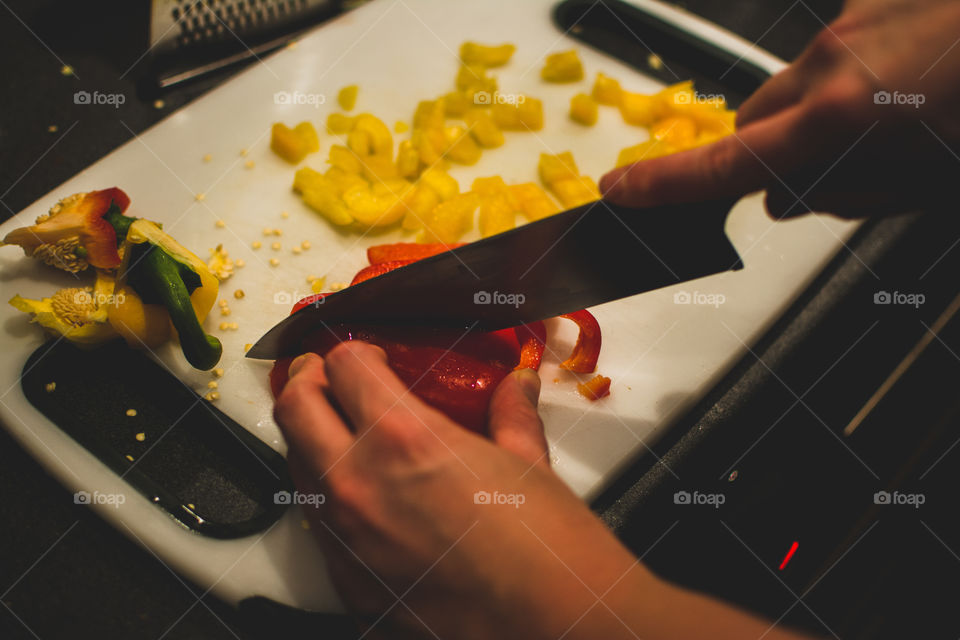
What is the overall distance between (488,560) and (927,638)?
2.85 feet

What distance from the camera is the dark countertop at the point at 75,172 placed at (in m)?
1.06

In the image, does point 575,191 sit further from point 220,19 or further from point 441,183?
point 220,19

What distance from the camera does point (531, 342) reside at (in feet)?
4.21

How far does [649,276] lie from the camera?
1110 millimetres

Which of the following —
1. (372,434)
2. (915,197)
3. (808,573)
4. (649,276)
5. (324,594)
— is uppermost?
(915,197)

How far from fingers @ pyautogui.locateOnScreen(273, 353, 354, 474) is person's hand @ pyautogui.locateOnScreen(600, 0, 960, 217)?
1.87 feet

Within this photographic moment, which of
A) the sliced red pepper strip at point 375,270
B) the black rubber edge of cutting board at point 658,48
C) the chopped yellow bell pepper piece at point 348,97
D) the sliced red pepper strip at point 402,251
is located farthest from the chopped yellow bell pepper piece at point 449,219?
the black rubber edge of cutting board at point 658,48

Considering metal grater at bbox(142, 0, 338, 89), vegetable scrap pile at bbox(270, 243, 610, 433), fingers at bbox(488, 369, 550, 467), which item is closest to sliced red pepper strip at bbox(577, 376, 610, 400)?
vegetable scrap pile at bbox(270, 243, 610, 433)

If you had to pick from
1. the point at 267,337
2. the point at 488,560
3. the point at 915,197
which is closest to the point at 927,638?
the point at 915,197

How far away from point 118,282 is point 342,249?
1.60ft

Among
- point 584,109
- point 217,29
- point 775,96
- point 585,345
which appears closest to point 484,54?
point 584,109

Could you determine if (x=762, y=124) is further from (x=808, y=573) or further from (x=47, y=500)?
(x=47, y=500)

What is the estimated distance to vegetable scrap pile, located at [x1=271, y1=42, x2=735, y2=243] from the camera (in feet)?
4.90

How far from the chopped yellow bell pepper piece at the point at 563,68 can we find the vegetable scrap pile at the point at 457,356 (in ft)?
2.89
